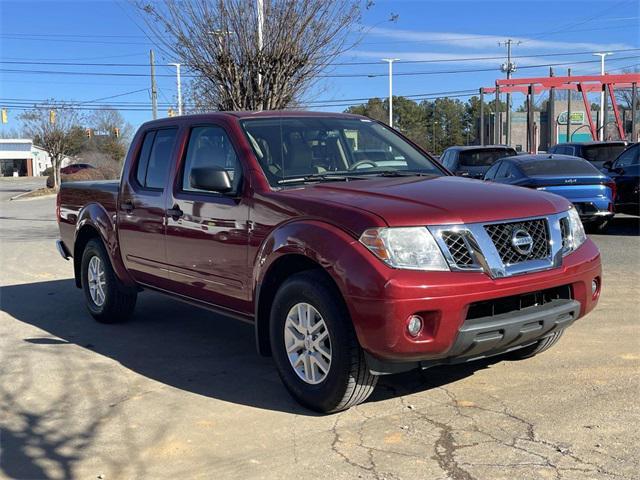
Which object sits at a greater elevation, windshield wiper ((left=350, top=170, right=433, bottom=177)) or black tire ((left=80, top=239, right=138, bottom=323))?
windshield wiper ((left=350, top=170, right=433, bottom=177))

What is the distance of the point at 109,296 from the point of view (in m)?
6.60

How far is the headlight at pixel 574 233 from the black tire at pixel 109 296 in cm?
406

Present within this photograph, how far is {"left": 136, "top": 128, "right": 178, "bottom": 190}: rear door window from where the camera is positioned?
5741 mm

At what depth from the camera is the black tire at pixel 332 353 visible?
152 inches

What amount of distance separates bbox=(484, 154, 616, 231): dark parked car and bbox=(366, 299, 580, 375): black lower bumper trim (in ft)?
25.1

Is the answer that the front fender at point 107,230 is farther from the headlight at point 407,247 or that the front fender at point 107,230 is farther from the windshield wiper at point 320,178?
the headlight at point 407,247

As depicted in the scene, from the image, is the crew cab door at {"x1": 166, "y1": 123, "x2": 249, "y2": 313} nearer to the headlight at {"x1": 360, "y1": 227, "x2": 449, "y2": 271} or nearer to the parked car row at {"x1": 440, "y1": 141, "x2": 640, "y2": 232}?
the headlight at {"x1": 360, "y1": 227, "x2": 449, "y2": 271}

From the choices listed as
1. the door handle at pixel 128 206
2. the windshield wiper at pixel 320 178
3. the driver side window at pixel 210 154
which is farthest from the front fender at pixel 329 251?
the door handle at pixel 128 206

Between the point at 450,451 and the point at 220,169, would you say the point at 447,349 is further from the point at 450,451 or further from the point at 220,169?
the point at 220,169

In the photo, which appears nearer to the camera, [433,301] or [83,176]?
[433,301]

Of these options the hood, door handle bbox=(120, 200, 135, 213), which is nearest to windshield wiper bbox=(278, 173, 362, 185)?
the hood

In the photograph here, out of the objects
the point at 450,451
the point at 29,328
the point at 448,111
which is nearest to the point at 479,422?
the point at 450,451

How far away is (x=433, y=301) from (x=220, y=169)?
6.21 ft

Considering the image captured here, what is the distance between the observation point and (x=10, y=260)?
11539mm
